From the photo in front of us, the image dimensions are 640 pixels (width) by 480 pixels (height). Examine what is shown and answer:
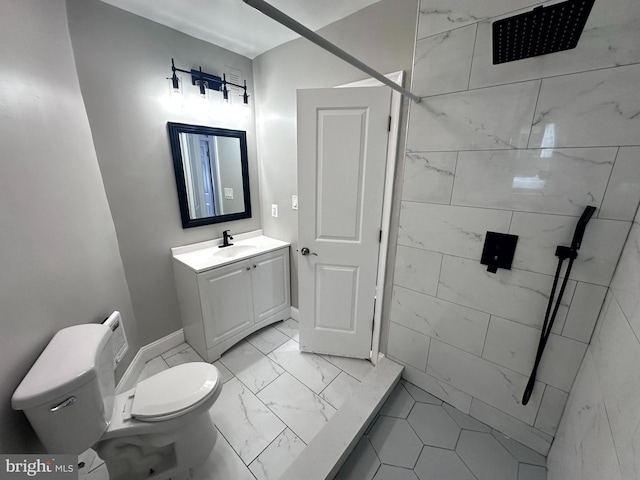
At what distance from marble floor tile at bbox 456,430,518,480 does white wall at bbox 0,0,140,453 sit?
1.89 m

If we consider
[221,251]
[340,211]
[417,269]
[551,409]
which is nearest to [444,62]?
[340,211]

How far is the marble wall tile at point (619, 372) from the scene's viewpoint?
0.65m

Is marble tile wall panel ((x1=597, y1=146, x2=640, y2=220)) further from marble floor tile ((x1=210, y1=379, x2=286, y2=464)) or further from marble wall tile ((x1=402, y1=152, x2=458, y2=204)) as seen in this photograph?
marble floor tile ((x1=210, y1=379, x2=286, y2=464))

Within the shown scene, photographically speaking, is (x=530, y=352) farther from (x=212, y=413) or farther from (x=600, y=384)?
(x=212, y=413)

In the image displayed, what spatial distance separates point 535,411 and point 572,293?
2.13 ft

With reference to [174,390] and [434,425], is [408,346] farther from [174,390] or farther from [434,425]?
[174,390]

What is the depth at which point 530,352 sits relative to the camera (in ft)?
3.85

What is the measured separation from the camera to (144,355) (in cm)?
191

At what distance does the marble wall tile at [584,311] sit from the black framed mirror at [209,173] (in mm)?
2310

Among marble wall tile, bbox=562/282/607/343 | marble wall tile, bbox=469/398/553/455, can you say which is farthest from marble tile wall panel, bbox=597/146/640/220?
marble wall tile, bbox=469/398/553/455

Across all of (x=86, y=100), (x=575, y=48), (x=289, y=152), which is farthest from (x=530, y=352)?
(x=86, y=100)

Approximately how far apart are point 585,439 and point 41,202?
92.1 inches

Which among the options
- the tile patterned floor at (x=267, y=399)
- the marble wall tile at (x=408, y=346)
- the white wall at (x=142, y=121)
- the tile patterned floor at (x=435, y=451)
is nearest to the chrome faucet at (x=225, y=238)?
the white wall at (x=142, y=121)

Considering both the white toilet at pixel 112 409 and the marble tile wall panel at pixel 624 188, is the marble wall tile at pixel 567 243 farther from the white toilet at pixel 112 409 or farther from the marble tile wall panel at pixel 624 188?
the white toilet at pixel 112 409
